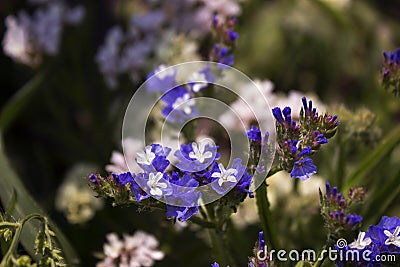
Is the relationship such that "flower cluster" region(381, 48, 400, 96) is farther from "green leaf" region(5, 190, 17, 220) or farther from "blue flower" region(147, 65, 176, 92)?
"green leaf" region(5, 190, 17, 220)

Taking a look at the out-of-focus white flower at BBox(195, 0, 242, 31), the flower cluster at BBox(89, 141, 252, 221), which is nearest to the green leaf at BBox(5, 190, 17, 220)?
the flower cluster at BBox(89, 141, 252, 221)

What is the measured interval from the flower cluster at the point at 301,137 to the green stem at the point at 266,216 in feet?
0.20

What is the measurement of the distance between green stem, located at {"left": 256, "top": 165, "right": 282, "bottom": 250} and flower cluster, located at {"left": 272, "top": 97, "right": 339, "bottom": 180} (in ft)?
0.20

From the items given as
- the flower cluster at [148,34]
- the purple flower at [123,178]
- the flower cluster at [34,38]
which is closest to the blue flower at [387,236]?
the purple flower at [123,178]

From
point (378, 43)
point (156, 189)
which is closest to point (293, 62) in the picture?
point (378, 43)

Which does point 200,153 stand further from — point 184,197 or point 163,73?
point 163,73

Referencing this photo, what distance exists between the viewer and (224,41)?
76cm

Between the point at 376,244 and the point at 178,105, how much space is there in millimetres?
265

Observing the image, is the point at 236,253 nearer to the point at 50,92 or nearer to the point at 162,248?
the point at 162,248

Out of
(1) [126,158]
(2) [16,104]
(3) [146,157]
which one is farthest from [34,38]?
(3) [146,157]

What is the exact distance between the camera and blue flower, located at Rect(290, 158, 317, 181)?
0.57 meters

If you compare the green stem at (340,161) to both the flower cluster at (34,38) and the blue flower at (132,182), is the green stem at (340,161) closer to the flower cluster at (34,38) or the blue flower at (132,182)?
the blue flower at (132,182)

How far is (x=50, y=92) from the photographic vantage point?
43.9 inches

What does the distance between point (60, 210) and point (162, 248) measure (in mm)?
269
